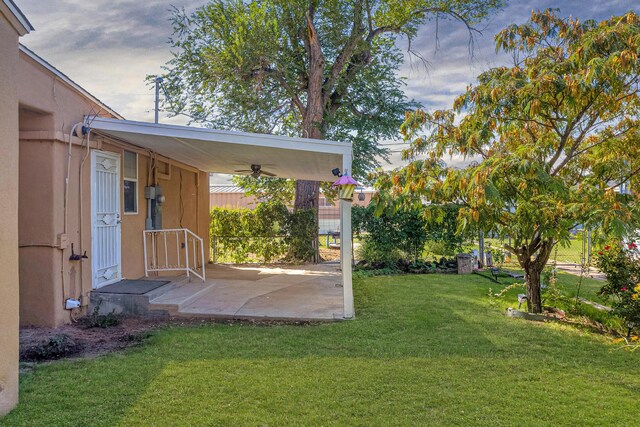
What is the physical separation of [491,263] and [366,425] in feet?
32.5

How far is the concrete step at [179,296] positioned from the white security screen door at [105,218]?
914mm

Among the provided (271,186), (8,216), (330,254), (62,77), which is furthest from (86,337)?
(330,254)

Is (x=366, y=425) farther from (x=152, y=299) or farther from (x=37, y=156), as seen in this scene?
(x=37, y=156)

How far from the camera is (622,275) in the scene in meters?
5.55

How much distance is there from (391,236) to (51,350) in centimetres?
827

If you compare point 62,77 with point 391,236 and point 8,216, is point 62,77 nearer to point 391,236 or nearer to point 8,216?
point 8,216

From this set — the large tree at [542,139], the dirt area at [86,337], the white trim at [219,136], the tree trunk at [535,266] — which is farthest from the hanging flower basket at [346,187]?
the tree trunk at [535,266]

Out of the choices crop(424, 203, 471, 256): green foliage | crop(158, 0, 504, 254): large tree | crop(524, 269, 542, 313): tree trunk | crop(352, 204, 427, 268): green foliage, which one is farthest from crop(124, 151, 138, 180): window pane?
crop(424, 203, 471, 256): green foliage

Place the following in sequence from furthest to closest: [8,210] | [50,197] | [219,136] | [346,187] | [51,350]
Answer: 1. [219,136]
2. [346,187]
3. [50,197]
4. [51,350]
5. [8,210]

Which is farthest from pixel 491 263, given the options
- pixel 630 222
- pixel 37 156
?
pixel 37 156

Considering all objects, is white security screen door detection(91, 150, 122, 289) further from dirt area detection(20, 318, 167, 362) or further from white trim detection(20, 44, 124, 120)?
dirt area detection(20, 318, 167, 362)

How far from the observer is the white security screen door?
249 inches

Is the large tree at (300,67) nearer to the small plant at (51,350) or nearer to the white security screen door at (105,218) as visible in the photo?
the white security screen door at (105,218)

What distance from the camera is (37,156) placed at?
5.44 m
